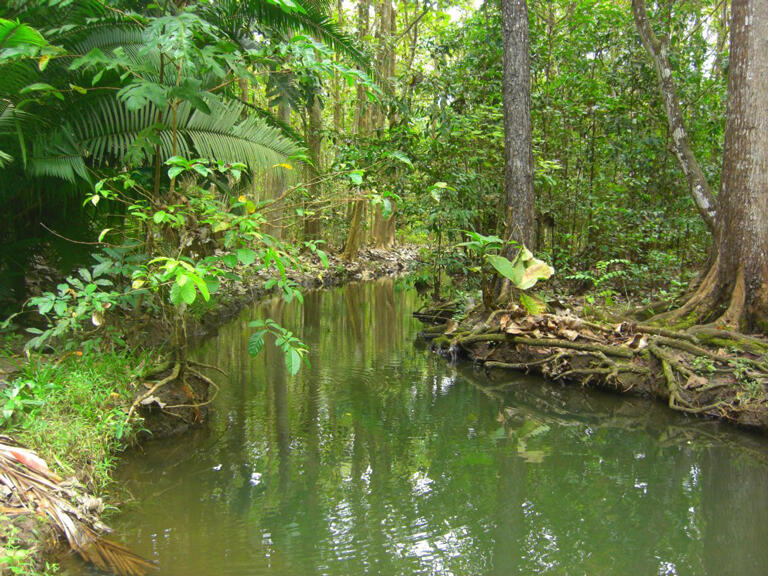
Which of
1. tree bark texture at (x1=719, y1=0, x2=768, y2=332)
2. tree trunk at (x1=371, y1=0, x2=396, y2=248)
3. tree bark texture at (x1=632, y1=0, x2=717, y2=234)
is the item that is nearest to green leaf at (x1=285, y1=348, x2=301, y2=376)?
tree bark texture at (x1=719, y1=0, x2=768, y2=332)

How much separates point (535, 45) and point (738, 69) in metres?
4.88

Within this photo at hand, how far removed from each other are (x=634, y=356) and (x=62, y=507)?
5612 millimetres

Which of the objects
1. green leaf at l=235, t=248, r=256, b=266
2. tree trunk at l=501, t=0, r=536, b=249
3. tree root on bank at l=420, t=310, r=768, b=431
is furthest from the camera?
tree trunk at l=501, t=0, r=536, b=249

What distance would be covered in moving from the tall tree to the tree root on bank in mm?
464

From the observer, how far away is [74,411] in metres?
4.36

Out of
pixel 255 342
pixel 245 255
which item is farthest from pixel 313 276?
pixel 245 255

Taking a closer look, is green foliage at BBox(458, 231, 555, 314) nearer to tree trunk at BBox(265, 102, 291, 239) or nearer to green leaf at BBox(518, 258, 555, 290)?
green leaf at BBox(518, 258, 555, 290)

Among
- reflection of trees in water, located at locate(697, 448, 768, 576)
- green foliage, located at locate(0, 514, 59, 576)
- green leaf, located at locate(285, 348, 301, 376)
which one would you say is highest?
green leaf, located at locate(285, 348, 301, 376)

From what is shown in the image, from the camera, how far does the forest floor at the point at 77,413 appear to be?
Answer: 10.1ft

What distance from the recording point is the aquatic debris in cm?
315

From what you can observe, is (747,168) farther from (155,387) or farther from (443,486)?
(155,387)

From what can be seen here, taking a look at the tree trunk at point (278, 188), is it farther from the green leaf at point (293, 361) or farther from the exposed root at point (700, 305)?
the exposed root at point (700, 305)

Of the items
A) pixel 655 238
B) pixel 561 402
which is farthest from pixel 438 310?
pixel 561 402

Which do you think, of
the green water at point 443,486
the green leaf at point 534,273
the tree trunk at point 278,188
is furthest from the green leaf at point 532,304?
the tree trunk at point 278,188
